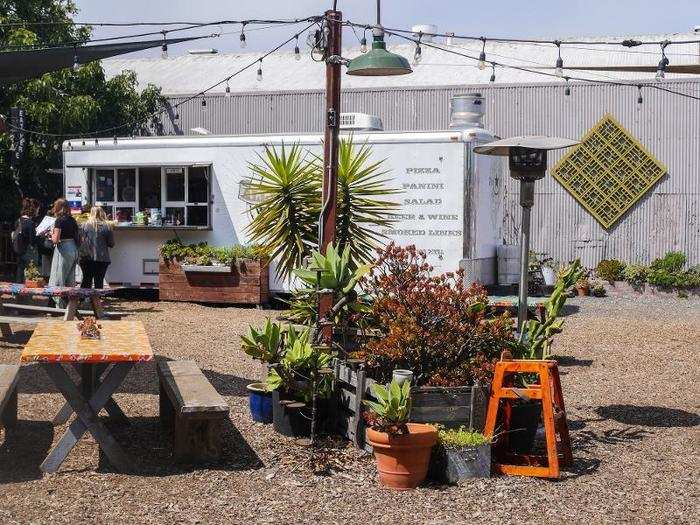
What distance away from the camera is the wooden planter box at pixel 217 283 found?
52.4 feet

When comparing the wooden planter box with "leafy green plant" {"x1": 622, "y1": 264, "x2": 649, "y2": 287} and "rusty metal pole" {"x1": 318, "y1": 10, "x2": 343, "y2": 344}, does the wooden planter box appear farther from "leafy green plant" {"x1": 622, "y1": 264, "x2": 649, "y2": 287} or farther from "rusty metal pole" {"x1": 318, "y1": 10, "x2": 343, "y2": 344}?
"rusty metal pole" {"x1": 318, "y1": 10, "x2": 343, "y2": 344}

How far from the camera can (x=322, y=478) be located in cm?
624

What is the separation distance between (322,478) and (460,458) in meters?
0.81

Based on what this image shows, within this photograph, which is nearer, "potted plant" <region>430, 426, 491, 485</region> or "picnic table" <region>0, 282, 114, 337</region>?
"potted plant" <region>430, 426, 491, 485</region>

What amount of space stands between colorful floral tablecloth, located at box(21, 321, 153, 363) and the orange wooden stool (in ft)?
6.83

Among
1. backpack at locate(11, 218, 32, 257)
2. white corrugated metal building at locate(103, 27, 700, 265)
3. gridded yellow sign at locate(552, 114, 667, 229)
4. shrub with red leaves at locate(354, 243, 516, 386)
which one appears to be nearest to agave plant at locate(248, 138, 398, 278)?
shrub with red leaves at locate(354, 243, 516, 386)

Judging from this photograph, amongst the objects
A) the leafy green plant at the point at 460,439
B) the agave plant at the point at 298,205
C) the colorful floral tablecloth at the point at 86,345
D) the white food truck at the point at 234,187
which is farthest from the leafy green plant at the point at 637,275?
the leafy green plant at the point at 460,439

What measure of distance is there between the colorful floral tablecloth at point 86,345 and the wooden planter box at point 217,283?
27.4 ft

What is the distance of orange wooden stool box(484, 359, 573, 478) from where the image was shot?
6.28 meters

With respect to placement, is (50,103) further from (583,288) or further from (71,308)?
(71,308)

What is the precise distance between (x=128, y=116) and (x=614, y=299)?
11.0 metres

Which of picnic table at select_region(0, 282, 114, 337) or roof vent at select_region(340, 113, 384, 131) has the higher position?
roof vent at select_region(340, 113, 384, 131)

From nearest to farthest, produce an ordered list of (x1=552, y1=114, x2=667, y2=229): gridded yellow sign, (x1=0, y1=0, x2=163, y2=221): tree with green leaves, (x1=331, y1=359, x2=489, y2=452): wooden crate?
(x1=331, y1=359, x2=489, y2=452): wooden crate < (x1=552, y1=114, x2=667, y2=229): gridded yellow sign < (x1=0, y1=0, x2=163, y2=221): tree with green leaves

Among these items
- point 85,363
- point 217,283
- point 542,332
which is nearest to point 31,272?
point 217,283
